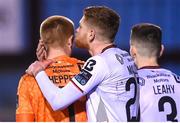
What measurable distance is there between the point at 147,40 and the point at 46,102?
0.82 metres

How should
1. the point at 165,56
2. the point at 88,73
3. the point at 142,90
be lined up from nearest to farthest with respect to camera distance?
the point at 88,73, the point at 142,90, the point at 165,56


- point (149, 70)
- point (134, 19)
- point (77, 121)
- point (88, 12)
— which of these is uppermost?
point (134, 19)

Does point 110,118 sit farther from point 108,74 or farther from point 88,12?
point 88,12

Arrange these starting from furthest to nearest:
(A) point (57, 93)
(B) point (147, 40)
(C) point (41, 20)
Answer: (C) point (41, 20)
(B) point (147, 40)
(A) point (57, 93)

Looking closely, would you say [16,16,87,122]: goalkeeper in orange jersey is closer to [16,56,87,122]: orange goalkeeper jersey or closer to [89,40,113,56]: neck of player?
[16,56,87,122]: orange goalkeeper jersey

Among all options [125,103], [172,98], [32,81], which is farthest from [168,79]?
[32,81]

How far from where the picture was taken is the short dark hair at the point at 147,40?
4.77 m

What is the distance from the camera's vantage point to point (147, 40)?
4785mm

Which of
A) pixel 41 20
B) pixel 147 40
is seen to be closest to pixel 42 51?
pixel 147 40

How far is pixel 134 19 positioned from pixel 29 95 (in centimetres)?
407

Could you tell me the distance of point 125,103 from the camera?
439 cm

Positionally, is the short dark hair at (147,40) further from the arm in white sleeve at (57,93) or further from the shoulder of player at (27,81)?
the shoulder of player at (27,81)

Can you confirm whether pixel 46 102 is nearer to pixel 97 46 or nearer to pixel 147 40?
pixel 97 46

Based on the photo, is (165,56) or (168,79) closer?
(168,79)
